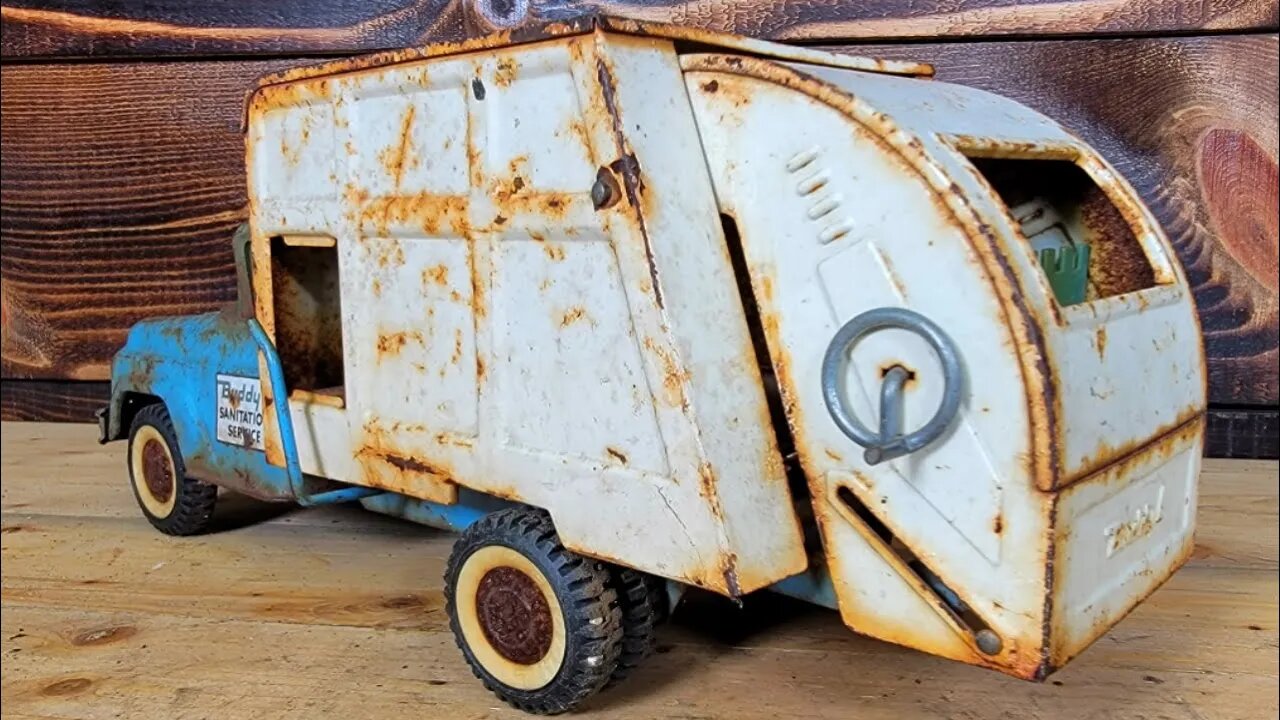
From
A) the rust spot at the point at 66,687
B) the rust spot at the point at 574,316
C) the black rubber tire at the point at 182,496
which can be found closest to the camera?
the rust spot at the point at 574,316

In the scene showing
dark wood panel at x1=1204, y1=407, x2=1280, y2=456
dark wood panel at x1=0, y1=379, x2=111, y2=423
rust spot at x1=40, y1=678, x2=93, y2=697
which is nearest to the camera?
rust spot at x1=40, y1=678, x2=93, y2=697

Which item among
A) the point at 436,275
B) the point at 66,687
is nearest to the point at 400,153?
the point at 436,275

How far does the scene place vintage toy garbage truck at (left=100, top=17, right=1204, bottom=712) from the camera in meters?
1.44

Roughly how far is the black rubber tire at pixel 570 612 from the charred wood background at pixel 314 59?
1.99 m

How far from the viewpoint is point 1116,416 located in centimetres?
153

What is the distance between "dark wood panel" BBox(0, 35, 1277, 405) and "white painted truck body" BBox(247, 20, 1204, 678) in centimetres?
147

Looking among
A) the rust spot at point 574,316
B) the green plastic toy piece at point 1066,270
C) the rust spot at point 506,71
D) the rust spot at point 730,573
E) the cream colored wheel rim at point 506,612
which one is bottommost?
the cream colored wheel rim at point 506,612

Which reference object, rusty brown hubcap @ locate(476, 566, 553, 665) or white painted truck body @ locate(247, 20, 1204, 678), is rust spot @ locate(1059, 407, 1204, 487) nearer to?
white painted truck body @ locate(247, 20, 1204, 678)

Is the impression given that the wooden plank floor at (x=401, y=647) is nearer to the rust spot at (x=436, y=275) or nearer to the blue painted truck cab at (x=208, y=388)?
the blue painted truck cab at (x=208, y=388)

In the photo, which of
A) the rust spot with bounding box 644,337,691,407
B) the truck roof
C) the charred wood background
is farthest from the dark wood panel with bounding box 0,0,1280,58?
the rust spot with bounding box 644,337,691,407

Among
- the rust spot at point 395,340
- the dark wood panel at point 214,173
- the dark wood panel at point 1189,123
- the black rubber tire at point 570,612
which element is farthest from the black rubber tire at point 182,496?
the dark wood panel at point 1189,123

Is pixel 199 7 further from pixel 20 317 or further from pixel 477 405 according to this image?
pixel 477 405

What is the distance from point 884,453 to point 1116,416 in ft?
1.15

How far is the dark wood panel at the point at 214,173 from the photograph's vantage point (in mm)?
3154
